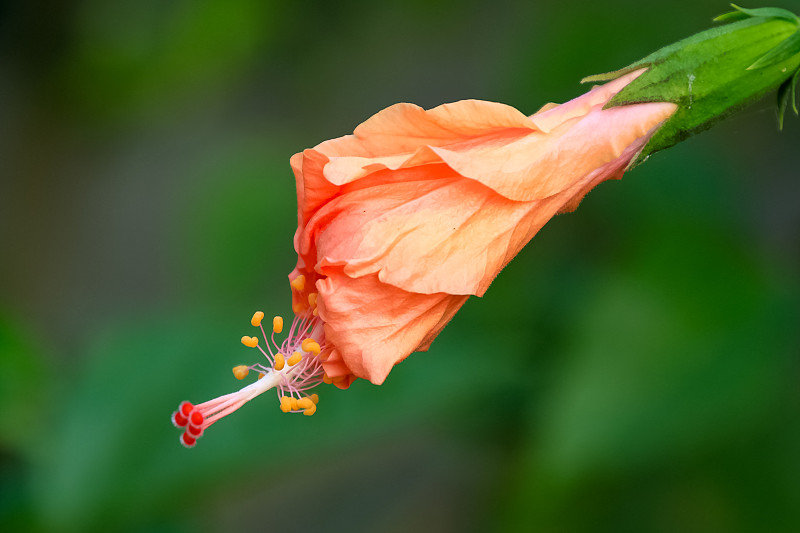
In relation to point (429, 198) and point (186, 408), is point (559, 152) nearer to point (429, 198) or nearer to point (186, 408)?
point (429, 198)

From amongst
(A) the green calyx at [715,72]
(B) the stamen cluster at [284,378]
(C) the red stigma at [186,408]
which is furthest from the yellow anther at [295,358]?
(A) the green calyx at [715,72]

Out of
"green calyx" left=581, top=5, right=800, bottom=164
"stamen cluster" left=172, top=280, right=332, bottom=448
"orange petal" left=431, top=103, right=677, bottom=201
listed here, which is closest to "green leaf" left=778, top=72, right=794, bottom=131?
"green calyx" left=581, top=5, right=800, bottom=164

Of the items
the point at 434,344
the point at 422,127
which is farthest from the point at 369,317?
the point at 434,344

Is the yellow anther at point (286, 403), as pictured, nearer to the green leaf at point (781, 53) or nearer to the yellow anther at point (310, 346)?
the yellow anther at point (310, 346)

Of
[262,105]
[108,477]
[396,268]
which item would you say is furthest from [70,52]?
[396,268]

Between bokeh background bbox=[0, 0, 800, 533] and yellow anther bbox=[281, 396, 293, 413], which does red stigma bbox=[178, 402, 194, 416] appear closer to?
yellow anther bbox=[281, 396, 293, 413]

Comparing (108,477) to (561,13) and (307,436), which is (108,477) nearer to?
(307,436)
